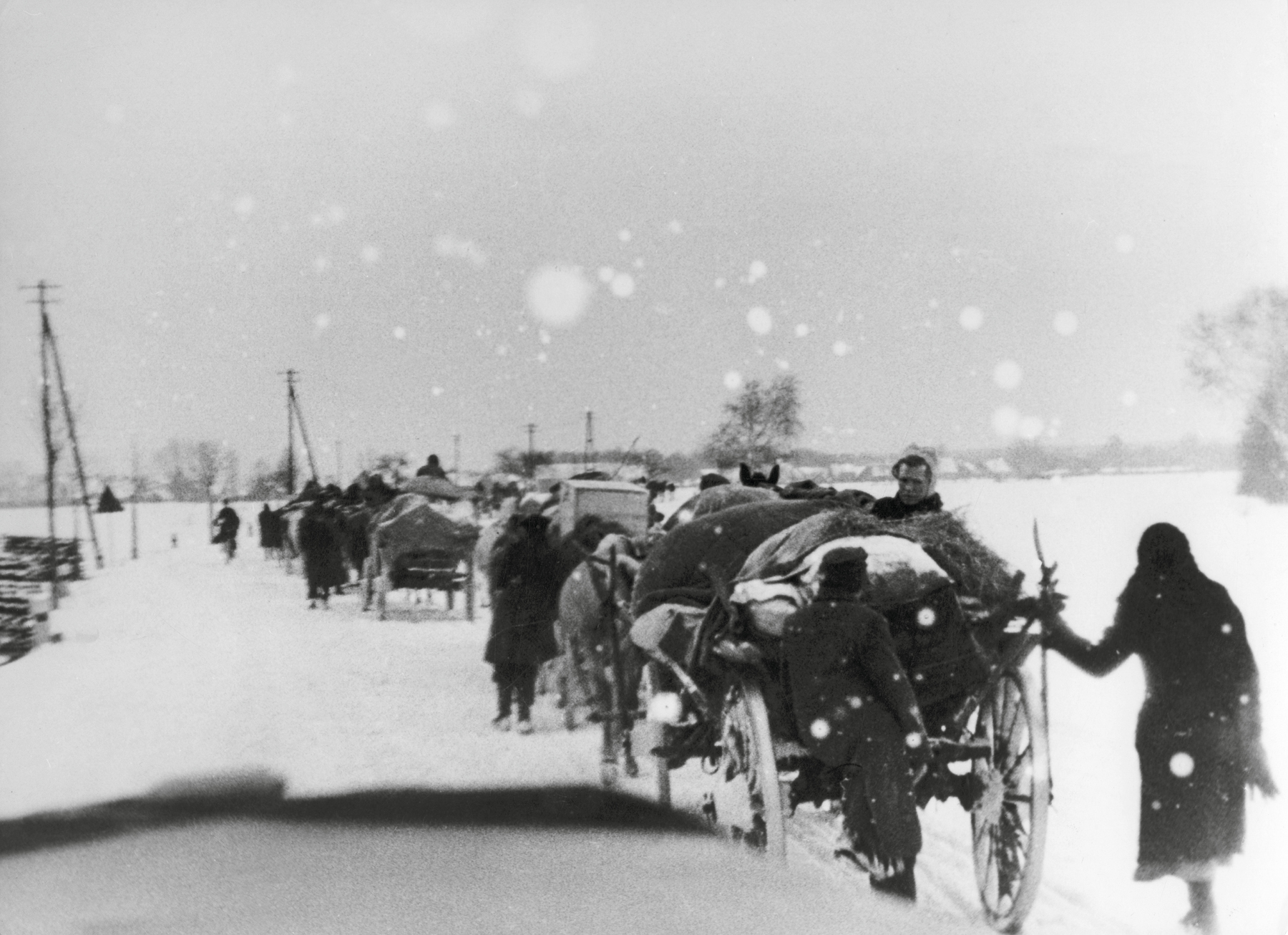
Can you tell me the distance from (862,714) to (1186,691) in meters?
1.09

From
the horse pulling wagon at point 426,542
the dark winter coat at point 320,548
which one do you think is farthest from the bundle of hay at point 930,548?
the dark winter coat at point 320,548

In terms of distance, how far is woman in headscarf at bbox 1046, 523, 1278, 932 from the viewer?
305cm

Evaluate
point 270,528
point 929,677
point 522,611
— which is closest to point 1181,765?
point 929,677

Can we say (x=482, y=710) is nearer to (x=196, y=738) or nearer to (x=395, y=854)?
(x=395, y=854)

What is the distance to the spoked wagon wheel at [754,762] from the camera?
2.79m

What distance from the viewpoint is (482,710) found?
4320 millimetres

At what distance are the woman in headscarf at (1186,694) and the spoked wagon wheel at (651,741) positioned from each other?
1.47 meters

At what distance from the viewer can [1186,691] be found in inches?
121

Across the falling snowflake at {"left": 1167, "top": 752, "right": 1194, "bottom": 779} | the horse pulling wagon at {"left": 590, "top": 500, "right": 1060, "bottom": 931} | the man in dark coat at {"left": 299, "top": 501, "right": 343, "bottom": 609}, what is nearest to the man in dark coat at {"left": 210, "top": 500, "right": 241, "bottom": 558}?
the man in dark coat at {"left": 299, "top": 501, "right": 343, "bottom": 609}

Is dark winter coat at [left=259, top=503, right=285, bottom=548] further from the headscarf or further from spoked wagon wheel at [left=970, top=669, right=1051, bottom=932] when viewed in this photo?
the headscarf

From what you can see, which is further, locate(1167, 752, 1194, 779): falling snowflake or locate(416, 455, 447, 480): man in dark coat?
locate(416, 455, 447, 480): man in dark coat

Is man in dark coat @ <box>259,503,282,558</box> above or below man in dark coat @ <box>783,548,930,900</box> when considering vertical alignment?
above

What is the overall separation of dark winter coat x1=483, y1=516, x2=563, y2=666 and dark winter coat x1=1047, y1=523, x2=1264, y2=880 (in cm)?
229

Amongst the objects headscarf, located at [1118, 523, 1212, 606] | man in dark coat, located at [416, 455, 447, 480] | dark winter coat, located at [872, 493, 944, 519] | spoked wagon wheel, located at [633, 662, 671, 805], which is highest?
man in dark coat, located at [416, 455, 447, 480]
